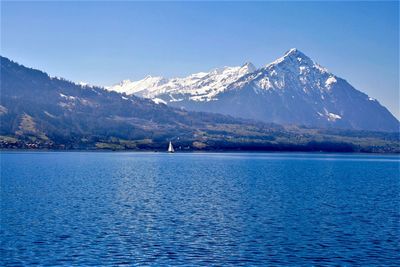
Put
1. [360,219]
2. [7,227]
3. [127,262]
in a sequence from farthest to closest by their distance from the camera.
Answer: [360,219]
[7,227]
[127,262]

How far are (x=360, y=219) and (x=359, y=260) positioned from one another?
104 feet

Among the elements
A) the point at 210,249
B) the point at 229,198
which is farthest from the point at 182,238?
the point at 229,198

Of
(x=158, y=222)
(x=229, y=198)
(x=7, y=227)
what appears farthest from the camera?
(x=229, y=198)

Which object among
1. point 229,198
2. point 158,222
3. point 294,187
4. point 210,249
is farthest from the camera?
point 294,187

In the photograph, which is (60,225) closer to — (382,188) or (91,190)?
(91,190)

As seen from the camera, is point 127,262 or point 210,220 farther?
point 210,220

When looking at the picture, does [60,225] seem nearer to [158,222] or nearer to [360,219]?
[158,222]

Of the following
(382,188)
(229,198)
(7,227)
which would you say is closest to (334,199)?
(229,198)

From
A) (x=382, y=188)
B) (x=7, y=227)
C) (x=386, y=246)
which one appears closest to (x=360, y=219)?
(x=386, y=246)

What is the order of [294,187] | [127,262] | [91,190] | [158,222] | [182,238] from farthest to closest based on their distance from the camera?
1. [294,187]
2. [91,190]
3. [158,222]
4. [182,238]
5. [127,262]

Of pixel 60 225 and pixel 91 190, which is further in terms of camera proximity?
pixel 91 190

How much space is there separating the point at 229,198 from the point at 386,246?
53.9 m

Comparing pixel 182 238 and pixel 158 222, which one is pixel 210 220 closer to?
pixel 158 222

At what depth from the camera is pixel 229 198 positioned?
120 metres
